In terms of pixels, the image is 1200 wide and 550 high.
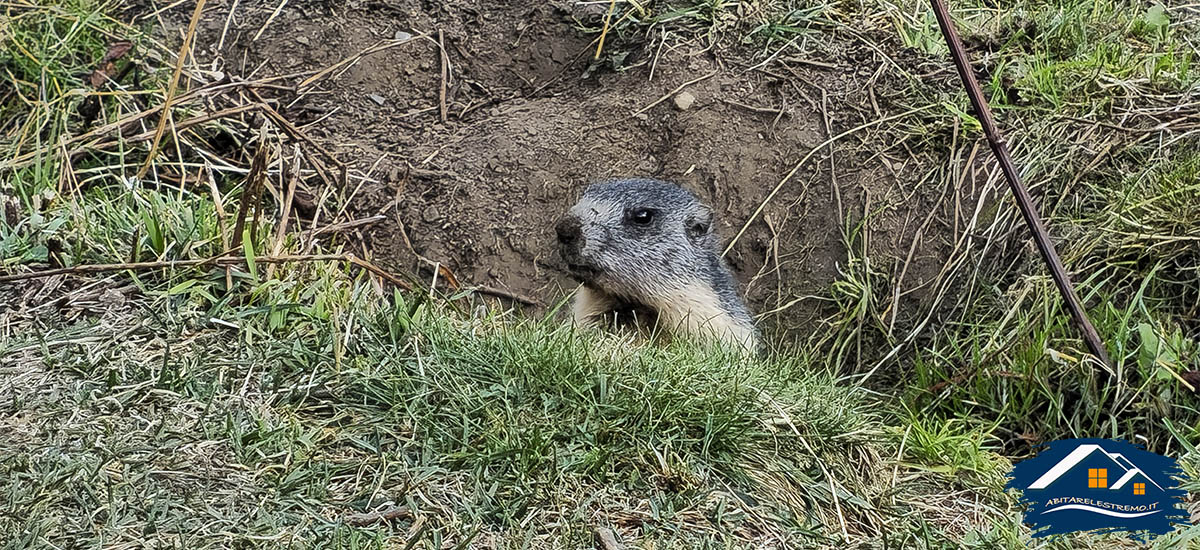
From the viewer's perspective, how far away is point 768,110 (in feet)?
17.4

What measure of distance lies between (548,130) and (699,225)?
87 cm

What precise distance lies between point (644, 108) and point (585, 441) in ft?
8.19

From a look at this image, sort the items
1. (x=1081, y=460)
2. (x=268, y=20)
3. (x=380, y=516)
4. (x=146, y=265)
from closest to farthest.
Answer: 1. (x=380, y=516)
2. (x=1081, y=460)
3. (x=146, y=265)
4. (x=268, y=20)

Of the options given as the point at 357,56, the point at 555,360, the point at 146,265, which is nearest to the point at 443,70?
the point at 357,56

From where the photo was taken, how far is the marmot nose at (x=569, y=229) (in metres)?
4.87

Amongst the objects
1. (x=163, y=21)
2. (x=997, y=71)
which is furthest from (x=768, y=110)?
(x=163, y=21)

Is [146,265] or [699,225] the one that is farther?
[699,225]

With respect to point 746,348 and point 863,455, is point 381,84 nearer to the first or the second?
point 746,348

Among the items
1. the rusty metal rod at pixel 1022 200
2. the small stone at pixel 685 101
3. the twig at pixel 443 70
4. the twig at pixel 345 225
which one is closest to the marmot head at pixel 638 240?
the small stone at pixel 685 101

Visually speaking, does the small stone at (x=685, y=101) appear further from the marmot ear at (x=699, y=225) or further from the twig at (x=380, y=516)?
the twig at (x=380, y=516)

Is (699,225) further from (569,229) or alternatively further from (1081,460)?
(1081,460)

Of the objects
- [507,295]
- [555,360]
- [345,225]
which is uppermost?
[555,360]

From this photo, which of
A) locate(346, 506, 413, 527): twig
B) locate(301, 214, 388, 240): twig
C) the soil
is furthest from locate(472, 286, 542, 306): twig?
locate(346, 506, 413, 527): twig

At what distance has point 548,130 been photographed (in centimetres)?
548
